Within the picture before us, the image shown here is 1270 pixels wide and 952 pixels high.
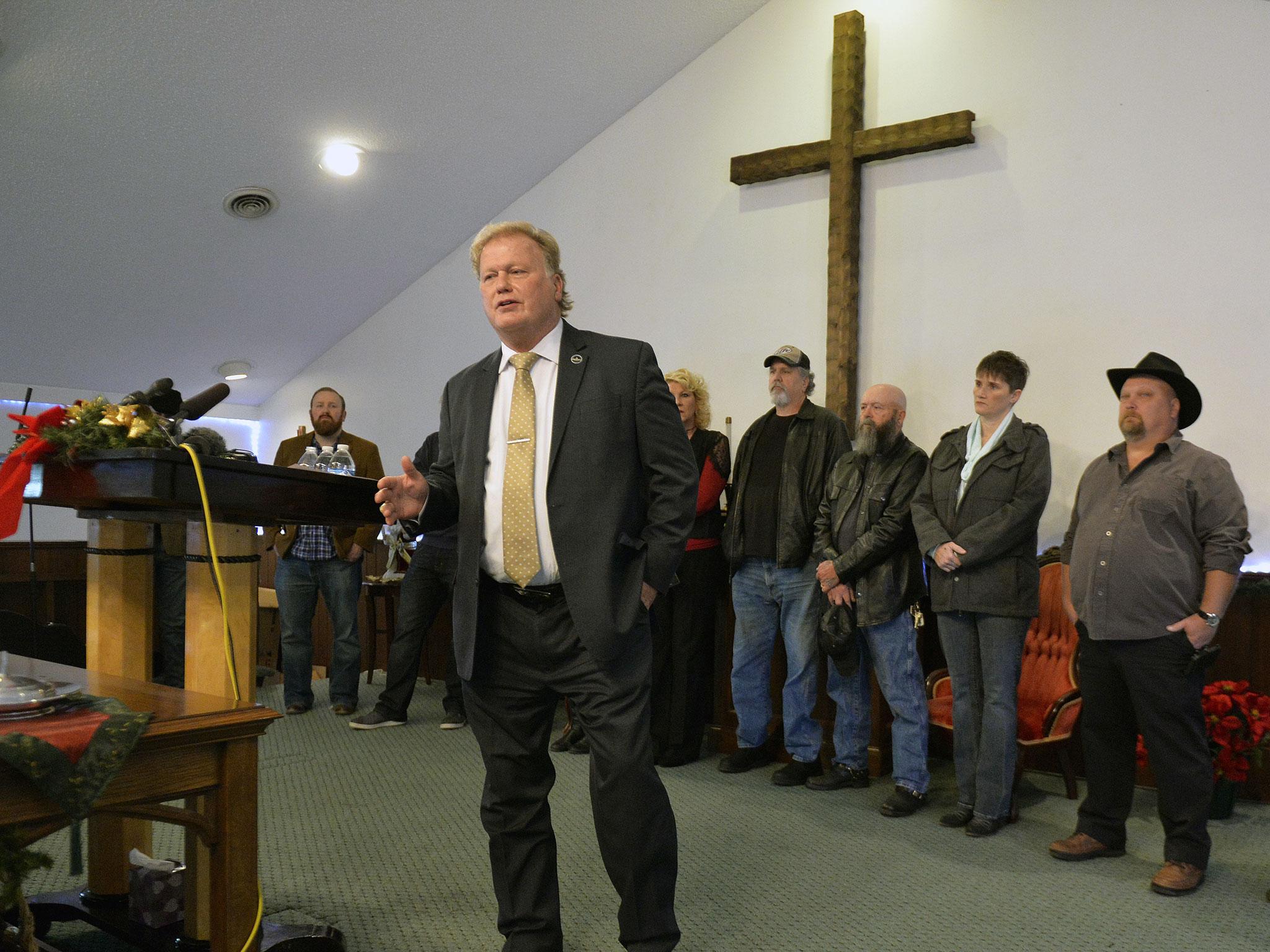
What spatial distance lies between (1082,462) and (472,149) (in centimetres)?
355

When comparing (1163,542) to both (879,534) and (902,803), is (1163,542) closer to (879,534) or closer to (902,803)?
(879,534)

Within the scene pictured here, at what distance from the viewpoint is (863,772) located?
12.4 feet

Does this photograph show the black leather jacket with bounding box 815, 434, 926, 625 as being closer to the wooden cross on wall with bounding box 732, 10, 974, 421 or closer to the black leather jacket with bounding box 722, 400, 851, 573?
the black leather jacket with bounding box 722, 400, 851, 573

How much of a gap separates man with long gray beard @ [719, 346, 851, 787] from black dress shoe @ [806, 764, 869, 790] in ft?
0.29

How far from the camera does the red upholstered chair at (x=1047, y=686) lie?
364 centimetres

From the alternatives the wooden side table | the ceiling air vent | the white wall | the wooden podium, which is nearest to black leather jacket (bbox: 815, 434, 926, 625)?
the white wall

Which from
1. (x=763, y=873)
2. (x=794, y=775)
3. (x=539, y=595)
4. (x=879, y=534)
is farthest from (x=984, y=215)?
(x=539, y=595)

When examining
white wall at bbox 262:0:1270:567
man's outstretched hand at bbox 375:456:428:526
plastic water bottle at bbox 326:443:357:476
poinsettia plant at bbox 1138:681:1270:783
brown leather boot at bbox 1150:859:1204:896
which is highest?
white wall at bbox 262:0:1270:567

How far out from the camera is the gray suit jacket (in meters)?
1.99

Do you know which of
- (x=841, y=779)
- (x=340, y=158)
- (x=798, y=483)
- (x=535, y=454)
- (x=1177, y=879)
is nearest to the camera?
(x=535, y=454)

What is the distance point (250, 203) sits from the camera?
5.38 meters

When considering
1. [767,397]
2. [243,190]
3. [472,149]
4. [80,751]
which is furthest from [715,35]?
[80,751]

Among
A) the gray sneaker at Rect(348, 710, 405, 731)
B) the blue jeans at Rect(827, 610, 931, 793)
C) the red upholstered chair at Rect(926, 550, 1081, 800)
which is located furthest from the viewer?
the gray sneaker at Rect(348, 710, 405, 731)

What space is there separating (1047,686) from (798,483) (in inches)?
49.0
